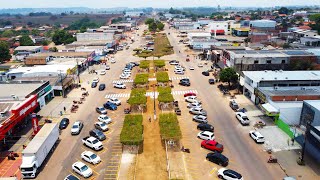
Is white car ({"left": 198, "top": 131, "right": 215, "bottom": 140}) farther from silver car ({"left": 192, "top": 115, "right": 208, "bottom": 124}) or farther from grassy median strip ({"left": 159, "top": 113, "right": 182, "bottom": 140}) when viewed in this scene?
silver car ({"left": 192, "top": 115, "right": 208, "bottom": 124})

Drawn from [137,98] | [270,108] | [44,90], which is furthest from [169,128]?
[44,90]

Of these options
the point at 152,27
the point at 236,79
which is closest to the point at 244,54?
the point at 236,79

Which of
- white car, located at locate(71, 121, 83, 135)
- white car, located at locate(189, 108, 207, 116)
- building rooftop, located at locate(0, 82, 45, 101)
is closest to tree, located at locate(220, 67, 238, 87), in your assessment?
white car, located at locate(189, 108, 207, 116)

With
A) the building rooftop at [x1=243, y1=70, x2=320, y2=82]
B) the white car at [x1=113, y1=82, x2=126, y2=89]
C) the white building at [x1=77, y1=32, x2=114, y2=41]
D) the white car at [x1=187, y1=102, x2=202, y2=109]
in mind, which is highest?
the white building at [x1=77, y1=32, x2=114, y2=41]

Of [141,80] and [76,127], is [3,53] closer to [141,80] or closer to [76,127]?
[141,80]

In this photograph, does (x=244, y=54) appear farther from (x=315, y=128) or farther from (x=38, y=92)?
(x=38, y=92)

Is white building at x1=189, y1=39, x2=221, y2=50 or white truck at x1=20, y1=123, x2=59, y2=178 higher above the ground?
white building at x1=189, y1=39, x2=221, y2=50

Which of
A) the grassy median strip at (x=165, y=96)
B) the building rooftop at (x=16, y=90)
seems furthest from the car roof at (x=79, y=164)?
the grassy median strip at (x=165, y=96)
